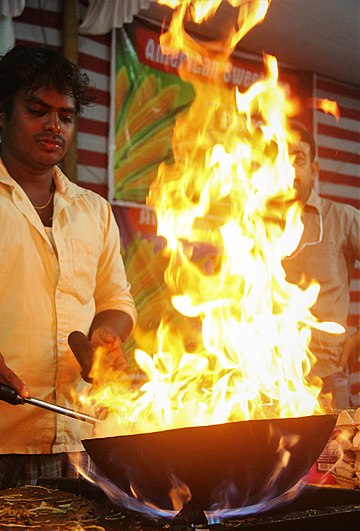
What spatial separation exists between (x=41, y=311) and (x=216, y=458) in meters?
1.36

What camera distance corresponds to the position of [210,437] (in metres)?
1.65

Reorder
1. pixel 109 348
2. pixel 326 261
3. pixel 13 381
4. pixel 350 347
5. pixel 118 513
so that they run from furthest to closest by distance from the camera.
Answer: pixel 326 261 < pixel 350 347 < pixel 109 348 < pixel 13 381 < pixel 118 513

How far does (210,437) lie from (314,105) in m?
4.18

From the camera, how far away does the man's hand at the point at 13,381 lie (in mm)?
2267

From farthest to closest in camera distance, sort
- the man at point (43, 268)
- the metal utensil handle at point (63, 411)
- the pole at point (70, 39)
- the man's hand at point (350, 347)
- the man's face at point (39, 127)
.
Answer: the man's hand at point (350, 347) < the pole at point (70, 39) < the man's face at point (39, 127) < the man at point (43, 268) < the metal utensil handle at point (63, 411)

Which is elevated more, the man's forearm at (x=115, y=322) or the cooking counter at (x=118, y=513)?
the man's forearm at (x=115, y=322)

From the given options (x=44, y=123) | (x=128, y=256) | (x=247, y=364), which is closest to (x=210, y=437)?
(x=247, y=364)

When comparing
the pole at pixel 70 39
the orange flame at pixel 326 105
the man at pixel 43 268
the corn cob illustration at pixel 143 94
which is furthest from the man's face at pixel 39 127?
the orange flame at pixel 326 105

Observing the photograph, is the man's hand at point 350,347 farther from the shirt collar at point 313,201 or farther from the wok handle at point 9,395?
the wok handle at point 9,395

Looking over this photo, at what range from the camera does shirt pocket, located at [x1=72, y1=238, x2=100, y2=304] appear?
2.97 metres

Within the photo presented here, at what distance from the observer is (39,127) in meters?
2.92

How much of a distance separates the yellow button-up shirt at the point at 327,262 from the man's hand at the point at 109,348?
2.22m

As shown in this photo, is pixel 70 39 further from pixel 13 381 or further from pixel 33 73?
pixel 13 381

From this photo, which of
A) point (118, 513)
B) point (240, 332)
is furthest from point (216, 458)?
point (240, 332)
